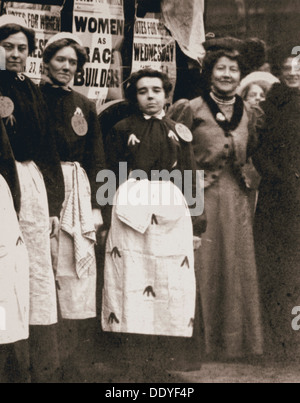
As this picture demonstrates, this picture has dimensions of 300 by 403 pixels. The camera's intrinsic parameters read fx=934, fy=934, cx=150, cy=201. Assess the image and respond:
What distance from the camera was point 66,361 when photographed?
632cm

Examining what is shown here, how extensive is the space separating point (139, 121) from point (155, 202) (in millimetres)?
582

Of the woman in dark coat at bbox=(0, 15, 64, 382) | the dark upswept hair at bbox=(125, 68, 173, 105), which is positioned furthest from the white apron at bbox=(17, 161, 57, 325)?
the dark upswept hair at bbox=(125, 68, 173, 105)

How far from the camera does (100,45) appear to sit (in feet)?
21.1

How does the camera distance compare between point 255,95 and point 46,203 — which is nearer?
point 46,203

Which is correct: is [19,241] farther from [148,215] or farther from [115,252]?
[148,215]

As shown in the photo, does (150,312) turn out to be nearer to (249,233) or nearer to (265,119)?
(249,233)

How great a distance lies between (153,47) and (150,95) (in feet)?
1.11

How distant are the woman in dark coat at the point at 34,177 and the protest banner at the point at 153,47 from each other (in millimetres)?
733

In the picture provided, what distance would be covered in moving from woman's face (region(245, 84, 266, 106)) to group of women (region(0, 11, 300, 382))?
55mm

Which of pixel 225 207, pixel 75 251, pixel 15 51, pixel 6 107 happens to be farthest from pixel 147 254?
pixel 15 51

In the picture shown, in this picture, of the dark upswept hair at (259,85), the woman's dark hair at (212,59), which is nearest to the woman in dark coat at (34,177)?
the woman's dark hair at (212,59)

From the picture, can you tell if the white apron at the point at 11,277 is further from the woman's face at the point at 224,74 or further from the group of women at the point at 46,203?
the woman's face at the point at 224,74

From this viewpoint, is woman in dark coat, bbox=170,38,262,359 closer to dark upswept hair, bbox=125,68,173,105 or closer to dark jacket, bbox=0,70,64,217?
dark upswept hair, bbox=125,68,173,105

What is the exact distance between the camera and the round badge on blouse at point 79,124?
A: 6363 millimetres
